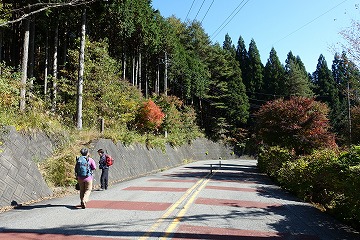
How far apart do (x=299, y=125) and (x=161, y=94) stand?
25.2 m

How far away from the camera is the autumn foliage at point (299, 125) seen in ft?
59.9

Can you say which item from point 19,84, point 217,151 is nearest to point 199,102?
point 217,151

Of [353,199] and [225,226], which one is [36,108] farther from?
[353,199]

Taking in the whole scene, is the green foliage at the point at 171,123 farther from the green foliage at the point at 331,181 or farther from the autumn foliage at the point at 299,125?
the green foliage at the point at 331,181

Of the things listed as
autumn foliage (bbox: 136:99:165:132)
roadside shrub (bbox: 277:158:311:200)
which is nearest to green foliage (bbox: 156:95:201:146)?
autumn foliage (bbox: 136:99:165:132)

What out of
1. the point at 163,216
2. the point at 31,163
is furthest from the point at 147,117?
the point at 163,216

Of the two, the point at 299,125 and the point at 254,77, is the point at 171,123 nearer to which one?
the point at 299,125

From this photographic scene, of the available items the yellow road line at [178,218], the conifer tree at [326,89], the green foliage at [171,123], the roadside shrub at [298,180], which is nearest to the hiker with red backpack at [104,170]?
the yellow road line at [178,218]

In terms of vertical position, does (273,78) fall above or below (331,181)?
above

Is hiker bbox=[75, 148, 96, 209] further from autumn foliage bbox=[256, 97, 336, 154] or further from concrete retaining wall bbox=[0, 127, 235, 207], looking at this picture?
autumn foliage bbox=[256, 97, 336, 154]

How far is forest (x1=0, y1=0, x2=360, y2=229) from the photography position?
40.0 feet

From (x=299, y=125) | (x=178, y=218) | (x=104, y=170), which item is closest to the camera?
(x=178, y=218)

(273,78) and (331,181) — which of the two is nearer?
(331,181)

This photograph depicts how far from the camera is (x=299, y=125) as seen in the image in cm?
1889
